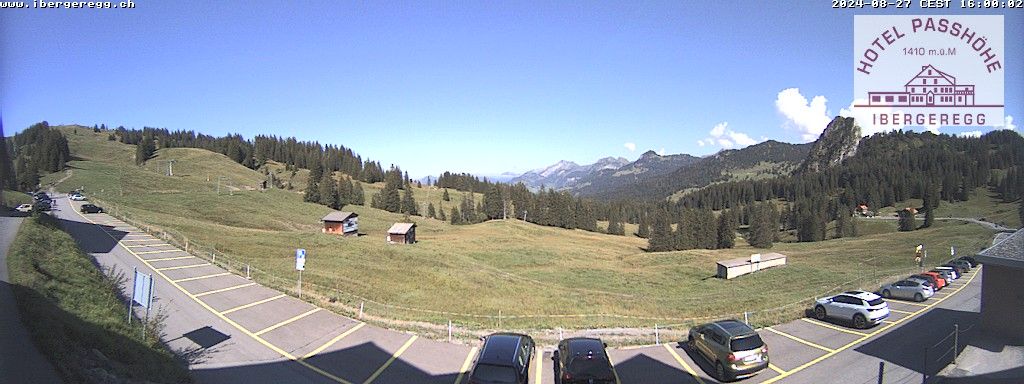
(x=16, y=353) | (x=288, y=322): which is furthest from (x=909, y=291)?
(x=16, y=353)

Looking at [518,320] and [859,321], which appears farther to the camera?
[518,320]

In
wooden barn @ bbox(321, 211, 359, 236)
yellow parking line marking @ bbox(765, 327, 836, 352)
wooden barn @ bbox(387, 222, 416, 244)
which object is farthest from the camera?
wooden barn @ bbox(321, 211, 359, 236)

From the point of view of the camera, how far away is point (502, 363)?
1137 centimetres

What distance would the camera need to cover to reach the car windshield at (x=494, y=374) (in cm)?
1106

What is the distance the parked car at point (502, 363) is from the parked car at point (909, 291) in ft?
72.5

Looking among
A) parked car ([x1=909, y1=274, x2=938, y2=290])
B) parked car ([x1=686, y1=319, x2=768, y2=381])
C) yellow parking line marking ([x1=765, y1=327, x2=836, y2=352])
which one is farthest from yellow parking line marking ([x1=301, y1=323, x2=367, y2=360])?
parked car ([x1=909, y1=274, x2=938, y2=290])

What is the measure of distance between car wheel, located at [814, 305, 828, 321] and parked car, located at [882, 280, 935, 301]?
315 inches

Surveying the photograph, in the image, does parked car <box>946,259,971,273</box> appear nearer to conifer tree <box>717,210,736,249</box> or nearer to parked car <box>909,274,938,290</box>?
parked car <box>909,274,938,290</box>

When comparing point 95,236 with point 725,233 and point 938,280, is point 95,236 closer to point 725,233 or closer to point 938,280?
point 938,280

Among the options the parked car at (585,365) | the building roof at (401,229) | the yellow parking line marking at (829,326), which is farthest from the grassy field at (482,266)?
the parked car at (585,365)

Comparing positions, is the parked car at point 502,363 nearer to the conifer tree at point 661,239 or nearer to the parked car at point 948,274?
the parked car at point 948,274

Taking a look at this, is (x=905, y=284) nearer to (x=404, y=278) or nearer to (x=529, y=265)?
(x=404, y=278)

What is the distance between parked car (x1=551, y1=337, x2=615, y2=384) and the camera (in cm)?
1138

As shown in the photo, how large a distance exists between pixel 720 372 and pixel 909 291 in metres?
17.4
